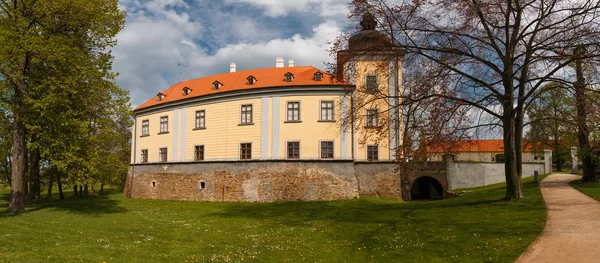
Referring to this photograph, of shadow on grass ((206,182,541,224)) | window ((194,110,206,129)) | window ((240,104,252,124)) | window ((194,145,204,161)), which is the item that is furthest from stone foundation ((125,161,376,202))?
window ((240,104,252,124))

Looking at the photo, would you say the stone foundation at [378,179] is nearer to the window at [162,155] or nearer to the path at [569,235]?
the path at [569,235]

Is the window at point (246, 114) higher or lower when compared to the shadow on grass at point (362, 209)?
higher

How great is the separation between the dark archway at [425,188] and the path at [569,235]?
2144cm

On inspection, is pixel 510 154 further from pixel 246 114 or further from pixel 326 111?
pixel 246 114

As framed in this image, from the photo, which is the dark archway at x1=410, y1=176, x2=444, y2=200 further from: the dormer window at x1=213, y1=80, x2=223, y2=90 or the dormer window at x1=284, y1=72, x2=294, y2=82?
the dormer window at x1=213, y1=80, x2=223, y2=90

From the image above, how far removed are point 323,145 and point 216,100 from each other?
31.0ft

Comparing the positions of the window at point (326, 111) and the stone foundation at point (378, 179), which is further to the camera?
the window at point (326, 111)

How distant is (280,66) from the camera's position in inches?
1291

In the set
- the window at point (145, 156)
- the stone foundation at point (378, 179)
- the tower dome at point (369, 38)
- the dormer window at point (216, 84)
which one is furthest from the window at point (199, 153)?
the tower dome at point (369, 38)

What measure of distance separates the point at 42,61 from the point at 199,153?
1311 centimetres

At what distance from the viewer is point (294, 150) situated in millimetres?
25734

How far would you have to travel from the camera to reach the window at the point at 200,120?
29172 millimetres

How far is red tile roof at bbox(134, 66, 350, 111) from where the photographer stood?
1065 inches

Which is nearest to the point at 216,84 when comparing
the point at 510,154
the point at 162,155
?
the point at 162,155
